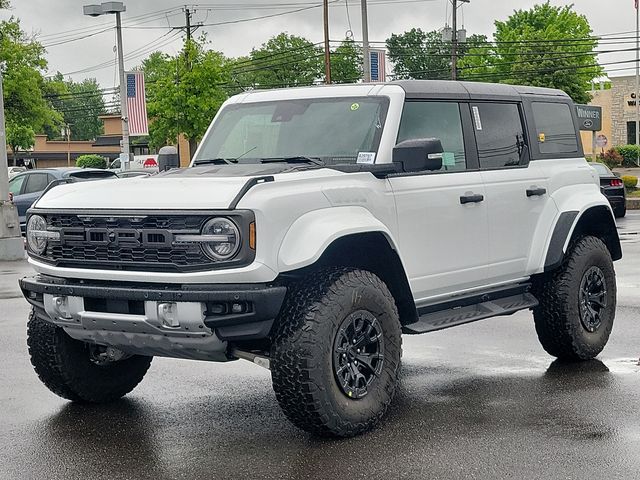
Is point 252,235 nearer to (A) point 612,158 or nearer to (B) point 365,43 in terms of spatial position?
(B) point 365,43

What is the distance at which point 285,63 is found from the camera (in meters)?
103

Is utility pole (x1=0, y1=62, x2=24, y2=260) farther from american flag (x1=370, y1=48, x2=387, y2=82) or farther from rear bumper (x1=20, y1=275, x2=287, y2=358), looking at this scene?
american flag (x1=370, y1=48, x2=387, y2=82)

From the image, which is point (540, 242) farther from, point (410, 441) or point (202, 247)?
point (202, 247)

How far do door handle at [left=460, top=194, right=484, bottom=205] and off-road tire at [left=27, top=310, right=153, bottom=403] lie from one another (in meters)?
2.50

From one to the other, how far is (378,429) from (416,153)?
1633mm

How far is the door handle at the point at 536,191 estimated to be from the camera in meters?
7.53

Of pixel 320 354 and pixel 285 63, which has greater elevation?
pixel 285 63

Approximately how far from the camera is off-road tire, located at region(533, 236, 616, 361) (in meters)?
7.71

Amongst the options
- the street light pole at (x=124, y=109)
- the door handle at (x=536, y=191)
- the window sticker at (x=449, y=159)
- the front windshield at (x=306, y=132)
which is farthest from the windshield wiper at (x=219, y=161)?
the street light pole at (x=124, y=109)

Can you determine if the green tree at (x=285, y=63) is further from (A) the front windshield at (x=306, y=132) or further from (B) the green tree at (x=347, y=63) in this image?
(A) the front windshield at (x=306, y=132)

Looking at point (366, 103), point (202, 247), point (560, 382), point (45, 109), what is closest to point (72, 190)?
point (202, 247)

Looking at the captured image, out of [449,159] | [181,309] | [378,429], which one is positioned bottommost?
[378,429]

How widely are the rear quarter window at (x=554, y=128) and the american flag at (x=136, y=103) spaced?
2817 centimetres

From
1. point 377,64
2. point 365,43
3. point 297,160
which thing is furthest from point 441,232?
point 365,43
